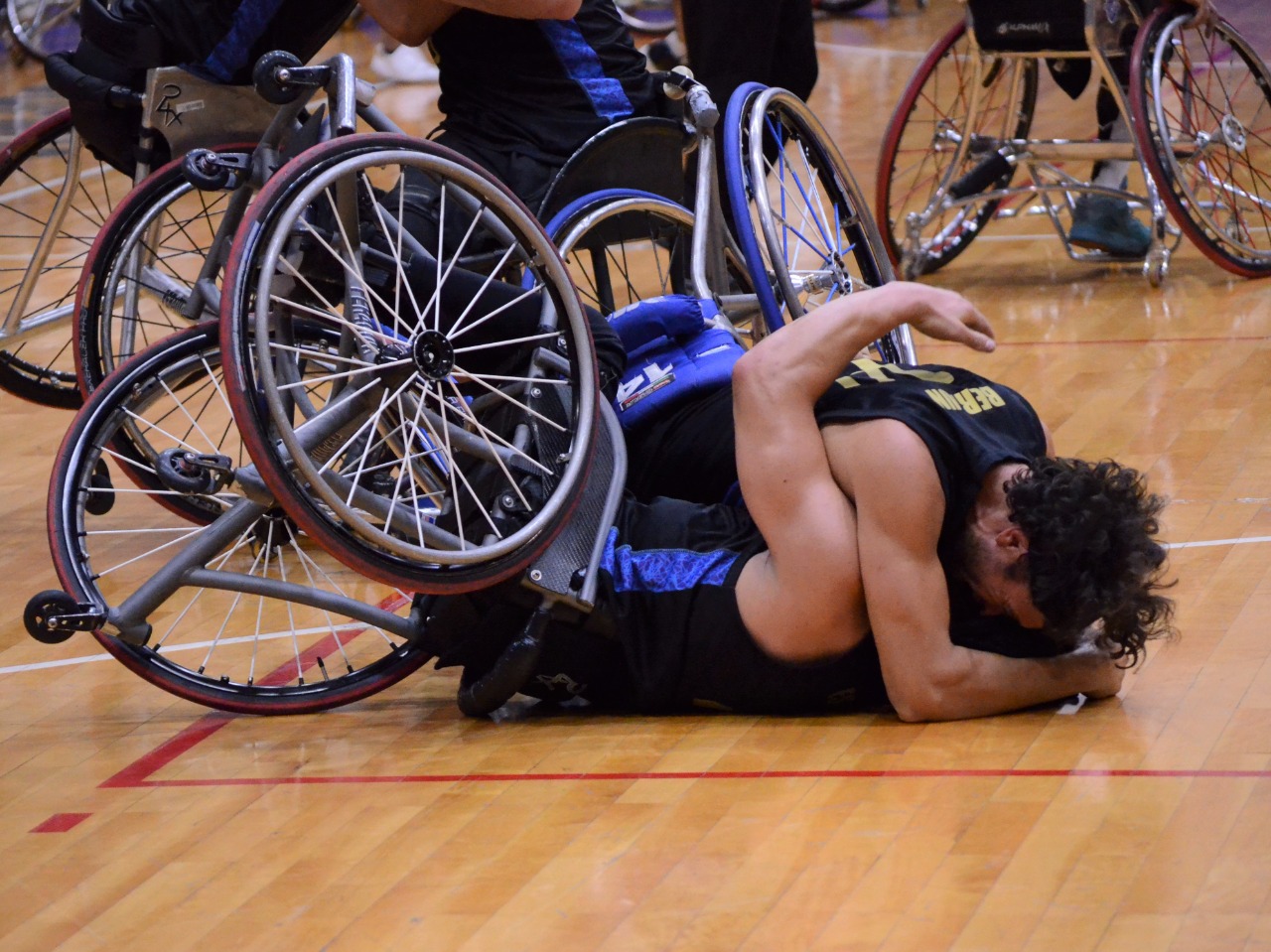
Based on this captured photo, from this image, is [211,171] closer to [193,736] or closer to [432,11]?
[432,11]

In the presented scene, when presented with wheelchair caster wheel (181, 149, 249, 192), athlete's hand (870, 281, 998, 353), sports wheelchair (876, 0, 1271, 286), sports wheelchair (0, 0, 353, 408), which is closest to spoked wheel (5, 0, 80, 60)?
sports wheelchair (876, 0, 1271, 286)

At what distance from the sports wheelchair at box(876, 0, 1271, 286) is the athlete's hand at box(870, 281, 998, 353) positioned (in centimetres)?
246

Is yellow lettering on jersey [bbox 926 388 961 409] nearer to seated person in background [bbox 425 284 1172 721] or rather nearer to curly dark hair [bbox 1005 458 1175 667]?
seated person in background [bbox 425 284 1172 721]

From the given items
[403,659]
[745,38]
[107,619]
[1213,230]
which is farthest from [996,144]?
[107,619]

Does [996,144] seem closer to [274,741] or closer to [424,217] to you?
[424,217]

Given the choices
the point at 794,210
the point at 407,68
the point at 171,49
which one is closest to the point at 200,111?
the point at 171,49

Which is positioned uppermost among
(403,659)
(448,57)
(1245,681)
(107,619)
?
(448,57)

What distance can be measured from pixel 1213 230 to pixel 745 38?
149 centimetres

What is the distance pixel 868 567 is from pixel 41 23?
8.48 m

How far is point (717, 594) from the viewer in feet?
8.89

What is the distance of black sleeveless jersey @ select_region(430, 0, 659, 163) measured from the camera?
11.2ft

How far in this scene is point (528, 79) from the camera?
11.3ft

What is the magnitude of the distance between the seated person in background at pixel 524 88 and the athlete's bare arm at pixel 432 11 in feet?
0.23

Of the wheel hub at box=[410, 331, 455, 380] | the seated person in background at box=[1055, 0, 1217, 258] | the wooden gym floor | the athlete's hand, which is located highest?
the wheel hub at box=[410, 331, 455, 380]
